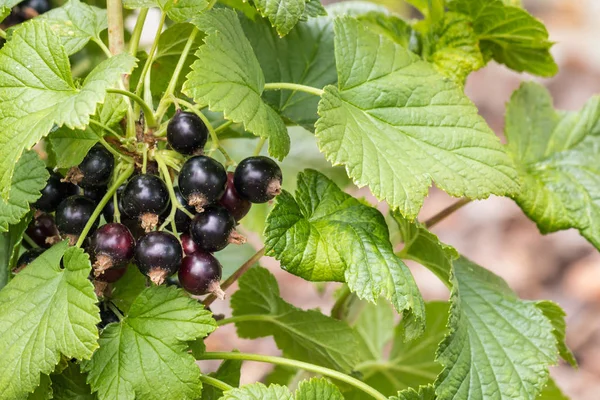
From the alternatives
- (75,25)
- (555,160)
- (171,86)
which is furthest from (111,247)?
(555,160)

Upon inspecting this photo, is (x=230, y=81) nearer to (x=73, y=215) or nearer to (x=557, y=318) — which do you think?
(x=73, y=215)

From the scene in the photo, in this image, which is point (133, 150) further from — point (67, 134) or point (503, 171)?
point (503, 171)

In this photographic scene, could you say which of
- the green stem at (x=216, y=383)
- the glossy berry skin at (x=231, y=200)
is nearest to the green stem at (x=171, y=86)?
the glossy berry skin at (x=231, y=200)

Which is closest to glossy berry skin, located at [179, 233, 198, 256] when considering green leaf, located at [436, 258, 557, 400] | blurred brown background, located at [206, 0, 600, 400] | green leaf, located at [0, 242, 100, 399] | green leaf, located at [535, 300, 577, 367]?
green leaf, located at [0, 242, 100, 399]

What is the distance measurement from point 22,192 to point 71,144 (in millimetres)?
82

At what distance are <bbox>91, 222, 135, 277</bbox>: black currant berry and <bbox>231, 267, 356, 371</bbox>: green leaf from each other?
28cm

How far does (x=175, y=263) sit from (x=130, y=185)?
0.10m

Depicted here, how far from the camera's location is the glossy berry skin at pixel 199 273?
2.57ft

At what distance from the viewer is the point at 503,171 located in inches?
35.1

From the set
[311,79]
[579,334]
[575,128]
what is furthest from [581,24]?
[311,79]

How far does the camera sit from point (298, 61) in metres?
1.08

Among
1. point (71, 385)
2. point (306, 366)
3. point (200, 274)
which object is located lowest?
point (71, 385)

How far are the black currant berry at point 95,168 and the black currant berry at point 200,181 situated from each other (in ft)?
0.30

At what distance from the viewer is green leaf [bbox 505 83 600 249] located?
1.07 meters
